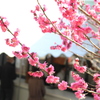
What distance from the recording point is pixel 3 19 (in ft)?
5.79

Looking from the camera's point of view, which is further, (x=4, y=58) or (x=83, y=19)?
(x=4, y=58)

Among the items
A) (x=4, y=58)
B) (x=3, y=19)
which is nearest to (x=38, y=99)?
(x=4, y=58)

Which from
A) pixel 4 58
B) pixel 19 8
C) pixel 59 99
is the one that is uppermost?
pixel 19 8

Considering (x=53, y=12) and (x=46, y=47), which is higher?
(x=53, y=12)

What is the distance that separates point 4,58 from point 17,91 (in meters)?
1.05

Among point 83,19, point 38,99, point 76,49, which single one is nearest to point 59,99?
point 38,99

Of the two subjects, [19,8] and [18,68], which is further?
[18,68]

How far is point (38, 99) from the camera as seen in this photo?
15.1 feet

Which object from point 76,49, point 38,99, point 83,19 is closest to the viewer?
point 83,19

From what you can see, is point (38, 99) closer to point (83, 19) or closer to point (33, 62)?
point (33, 62)

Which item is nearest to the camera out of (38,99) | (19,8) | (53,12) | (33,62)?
(33,62)

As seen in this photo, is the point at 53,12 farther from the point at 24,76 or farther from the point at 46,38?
the point at 24,76

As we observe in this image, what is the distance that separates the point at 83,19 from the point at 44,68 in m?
0.72

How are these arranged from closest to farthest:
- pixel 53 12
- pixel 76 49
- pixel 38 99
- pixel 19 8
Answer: pixel 19 8 < pixel 53 12 < pixel 76 49 < pixel 38 99
